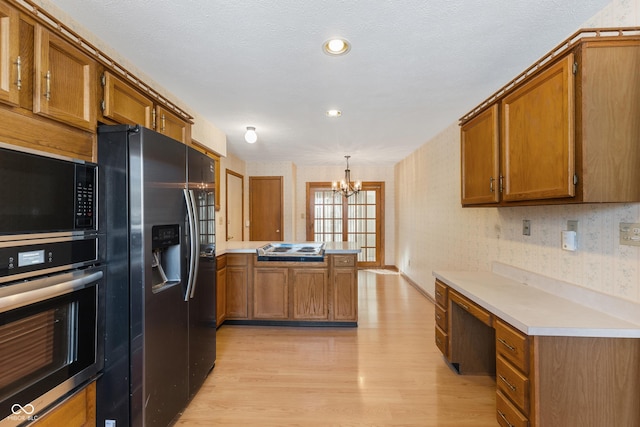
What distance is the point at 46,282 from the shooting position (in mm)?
1141

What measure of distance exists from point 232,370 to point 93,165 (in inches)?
75.4

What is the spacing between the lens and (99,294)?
1.41 meters

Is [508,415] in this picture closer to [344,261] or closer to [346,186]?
[344,261]

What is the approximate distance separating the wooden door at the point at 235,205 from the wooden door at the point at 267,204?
13.2 inches

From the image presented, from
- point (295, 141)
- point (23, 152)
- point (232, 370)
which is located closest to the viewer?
point (23, 152)

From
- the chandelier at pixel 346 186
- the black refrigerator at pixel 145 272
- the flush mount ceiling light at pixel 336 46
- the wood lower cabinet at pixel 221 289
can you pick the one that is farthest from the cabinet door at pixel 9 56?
the chandelier at pixel 346 186

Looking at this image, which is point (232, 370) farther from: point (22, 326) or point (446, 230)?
point (446, 230)

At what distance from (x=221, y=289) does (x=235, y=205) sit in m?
2.44

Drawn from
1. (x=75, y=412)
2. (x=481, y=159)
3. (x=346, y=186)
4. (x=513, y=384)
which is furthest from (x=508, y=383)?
(x=346, y=186)

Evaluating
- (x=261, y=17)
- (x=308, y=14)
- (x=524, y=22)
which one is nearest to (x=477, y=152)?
(x=524, y=22)

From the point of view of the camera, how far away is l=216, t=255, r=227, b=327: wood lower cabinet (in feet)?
10.3

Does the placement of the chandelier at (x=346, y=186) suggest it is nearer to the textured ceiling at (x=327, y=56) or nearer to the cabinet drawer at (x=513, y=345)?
the textured ceiling at (x=327, y=56)

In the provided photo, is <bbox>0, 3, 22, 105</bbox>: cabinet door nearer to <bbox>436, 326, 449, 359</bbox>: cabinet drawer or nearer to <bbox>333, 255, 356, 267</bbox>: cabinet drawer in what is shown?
<bbox>333, 255, 356, 267</bbox>: cabinet drawer

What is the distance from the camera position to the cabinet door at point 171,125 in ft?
6.63
